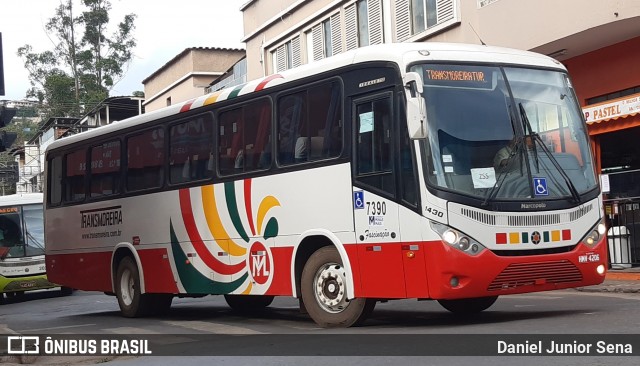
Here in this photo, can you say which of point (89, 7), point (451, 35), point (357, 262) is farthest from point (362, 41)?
point (89, 7)

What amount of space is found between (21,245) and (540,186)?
21.0 meters

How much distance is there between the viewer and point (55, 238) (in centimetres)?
1972

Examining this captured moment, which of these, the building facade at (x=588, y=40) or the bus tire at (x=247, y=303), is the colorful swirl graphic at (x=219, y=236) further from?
the building facade at (x=588, y=40)

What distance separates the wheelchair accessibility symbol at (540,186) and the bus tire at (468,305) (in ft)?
7.73

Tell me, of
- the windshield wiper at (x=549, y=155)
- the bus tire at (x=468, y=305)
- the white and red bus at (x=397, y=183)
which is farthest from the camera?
the bus tire at (x=468, y=305)

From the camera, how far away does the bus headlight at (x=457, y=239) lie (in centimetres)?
1071

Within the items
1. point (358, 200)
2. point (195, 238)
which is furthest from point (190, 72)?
point (358, 200)

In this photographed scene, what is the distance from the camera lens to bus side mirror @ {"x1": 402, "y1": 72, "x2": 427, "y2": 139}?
1059 cm

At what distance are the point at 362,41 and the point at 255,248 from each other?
16666 millimetres

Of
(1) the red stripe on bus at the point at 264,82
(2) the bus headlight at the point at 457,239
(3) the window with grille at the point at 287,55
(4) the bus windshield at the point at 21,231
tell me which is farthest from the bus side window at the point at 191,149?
(3) the window with grille at the point at 287,55

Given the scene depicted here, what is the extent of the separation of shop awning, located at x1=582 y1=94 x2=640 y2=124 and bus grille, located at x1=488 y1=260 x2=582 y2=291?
30.2 feet

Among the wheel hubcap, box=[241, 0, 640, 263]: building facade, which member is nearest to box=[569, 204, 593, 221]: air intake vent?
the wheel hubcap

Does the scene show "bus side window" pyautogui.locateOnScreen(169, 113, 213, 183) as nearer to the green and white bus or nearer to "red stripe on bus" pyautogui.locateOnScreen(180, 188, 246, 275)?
"red stripe on bus" pyautogui.locateOnScreen(180, 188, 246, 275)

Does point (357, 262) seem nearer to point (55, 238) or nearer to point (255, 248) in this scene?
point (255, 248)
